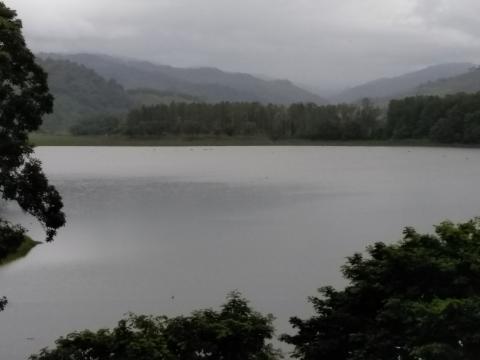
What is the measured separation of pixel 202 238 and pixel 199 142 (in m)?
125

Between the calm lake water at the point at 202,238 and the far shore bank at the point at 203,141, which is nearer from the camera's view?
the calm lake water at the point at 202,238

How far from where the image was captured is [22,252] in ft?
110

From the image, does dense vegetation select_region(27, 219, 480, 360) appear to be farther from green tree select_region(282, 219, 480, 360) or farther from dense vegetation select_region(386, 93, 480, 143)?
dense vegetation select_region(386, 93, 480, 143)

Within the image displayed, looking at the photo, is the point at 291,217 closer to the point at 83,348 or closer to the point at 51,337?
the point at 51,337

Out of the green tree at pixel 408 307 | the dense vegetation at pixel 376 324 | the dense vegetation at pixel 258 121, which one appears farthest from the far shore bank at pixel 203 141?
Answer: the dense vegetation at pixel 376 324

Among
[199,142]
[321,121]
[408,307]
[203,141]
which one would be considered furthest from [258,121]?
[408,307]

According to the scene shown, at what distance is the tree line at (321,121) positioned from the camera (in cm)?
13600

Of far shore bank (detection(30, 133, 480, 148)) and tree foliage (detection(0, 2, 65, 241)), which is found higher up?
tree foliage (detection(0, 2, 65, 241))

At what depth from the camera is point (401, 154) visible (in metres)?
121

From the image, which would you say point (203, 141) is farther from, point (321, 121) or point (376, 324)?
point (376, 324)

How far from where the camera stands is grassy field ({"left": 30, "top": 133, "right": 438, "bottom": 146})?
148 metres

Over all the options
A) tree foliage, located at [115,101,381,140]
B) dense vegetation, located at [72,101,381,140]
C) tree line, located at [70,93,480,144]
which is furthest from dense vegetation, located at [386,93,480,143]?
tree foliage, located at [115,101,381,140]

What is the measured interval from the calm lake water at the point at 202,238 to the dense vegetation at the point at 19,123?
A: 522 cm

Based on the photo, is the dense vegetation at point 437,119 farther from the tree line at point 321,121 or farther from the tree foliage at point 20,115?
A: the tree foliage at point 20,115
